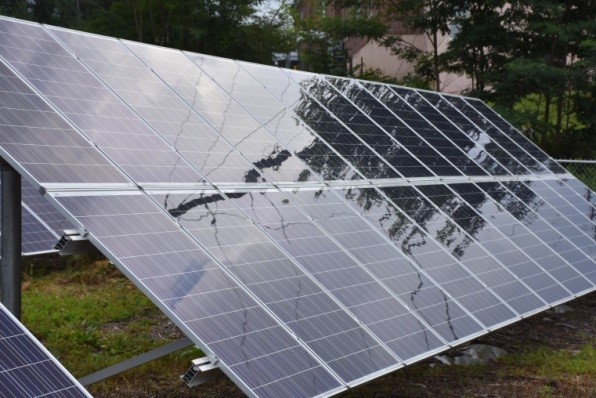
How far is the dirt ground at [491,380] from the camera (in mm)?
9844

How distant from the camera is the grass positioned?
10.0 meters

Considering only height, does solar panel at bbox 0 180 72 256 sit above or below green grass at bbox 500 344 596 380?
below

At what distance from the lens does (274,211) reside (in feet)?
30.7

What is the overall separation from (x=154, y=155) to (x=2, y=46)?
70.4 inches

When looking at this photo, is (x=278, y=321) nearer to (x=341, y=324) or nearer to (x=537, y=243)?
(x=341, y=324)

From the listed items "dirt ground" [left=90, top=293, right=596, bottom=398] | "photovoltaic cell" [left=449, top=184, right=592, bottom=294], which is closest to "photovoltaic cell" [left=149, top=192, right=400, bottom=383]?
"dirt ground" [left=90, top=293, right=596, bottom=398]

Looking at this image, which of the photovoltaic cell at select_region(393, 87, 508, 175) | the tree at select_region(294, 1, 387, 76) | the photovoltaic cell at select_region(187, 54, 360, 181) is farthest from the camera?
the tree at select_region(294, 1, 387, 76)

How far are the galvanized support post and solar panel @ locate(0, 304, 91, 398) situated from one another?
2367 millimetres

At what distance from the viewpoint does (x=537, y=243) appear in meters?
13.6

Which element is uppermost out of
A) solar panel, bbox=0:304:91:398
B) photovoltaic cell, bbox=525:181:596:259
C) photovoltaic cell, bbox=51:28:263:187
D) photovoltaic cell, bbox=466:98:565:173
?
photovoltaic cell, bbox=51:28:263:187

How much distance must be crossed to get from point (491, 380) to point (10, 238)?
5.64 metres

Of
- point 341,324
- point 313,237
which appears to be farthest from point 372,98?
point 341,324

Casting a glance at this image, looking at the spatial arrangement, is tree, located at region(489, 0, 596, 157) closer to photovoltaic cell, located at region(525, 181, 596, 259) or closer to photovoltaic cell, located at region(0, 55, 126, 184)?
photovoltaic cell, located at region(525, 181, 596, 259)

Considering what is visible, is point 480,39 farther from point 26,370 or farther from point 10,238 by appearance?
point 26,370
